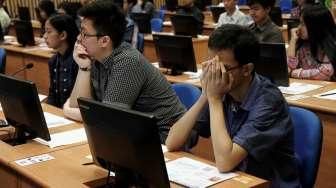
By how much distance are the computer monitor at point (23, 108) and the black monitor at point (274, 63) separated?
5.02 feet

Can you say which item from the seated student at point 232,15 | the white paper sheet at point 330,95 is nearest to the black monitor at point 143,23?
the seated student at point 232,15

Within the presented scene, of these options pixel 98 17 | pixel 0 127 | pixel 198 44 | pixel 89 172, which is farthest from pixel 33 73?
pixel 89 172

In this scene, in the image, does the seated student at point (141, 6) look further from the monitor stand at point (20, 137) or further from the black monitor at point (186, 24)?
the monitor stand at point (20, 137)

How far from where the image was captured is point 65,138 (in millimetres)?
2365

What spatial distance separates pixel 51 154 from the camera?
7.11 ft

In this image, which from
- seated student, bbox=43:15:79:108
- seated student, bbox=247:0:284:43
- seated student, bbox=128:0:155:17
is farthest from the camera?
seated student, bbox=128:0:155:17

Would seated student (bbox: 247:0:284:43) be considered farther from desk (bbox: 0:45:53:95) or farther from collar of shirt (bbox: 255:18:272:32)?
desk (bbox: 0:45:53:95)

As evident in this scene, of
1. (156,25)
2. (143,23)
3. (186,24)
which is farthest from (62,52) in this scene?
(156,25)

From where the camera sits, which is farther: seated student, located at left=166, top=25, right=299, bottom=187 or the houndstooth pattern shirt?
the houndstooth pattern shirt

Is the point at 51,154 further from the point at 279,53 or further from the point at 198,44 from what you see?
the point at 198,44

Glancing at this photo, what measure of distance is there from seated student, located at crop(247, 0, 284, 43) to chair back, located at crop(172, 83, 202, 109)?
1.65 metres

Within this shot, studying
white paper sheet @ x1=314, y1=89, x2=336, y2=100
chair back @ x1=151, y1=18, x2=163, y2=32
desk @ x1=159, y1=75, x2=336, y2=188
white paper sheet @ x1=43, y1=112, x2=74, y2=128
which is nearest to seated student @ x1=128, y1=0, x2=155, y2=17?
chair back @ x1=151, y1=18, x2=163, y2=32

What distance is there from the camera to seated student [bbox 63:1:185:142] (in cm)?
222

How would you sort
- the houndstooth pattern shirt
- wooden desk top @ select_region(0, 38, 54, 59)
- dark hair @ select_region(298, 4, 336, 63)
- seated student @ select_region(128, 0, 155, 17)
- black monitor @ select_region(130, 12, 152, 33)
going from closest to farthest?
the houndstooth pattern shirt
dark hair @ select_region(298, 4, 336, 63)
wooden desk top @ select_region(0, 38, 54, 59)
black monitor @ select_region(130, 12, 152, 33)
seated student @ select_region(128, 0, 155, 17)
